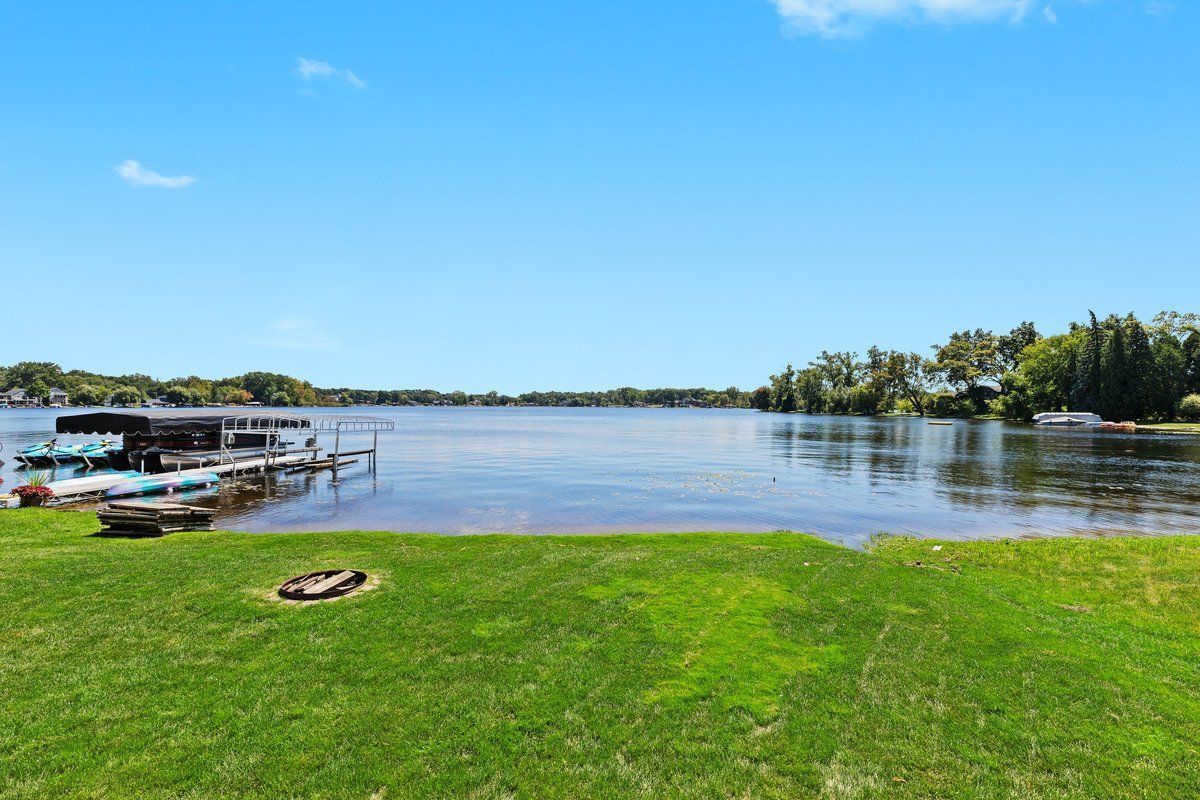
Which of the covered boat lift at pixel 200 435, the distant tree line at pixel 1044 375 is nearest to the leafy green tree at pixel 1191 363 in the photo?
the distant tree line at pixel 1044 375

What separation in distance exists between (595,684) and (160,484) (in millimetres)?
32017

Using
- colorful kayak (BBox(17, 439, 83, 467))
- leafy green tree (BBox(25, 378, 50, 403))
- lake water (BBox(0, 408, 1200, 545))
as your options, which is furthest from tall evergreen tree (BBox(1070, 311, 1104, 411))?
leafy green tree (BBox(25, 378, 50, 403))

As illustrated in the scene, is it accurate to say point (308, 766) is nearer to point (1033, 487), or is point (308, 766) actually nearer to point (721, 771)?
point (721, 771)

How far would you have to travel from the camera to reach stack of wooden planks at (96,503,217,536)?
1622 centimetres

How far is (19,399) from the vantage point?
19162 centimetres

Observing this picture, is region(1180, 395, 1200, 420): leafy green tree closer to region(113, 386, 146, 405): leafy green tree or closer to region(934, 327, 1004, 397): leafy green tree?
region(934, 327, 1004, 397): leafy green tree

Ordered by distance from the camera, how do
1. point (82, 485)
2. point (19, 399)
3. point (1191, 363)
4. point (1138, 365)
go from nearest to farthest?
1. point (82, 485)
2. point (1138, 365)
3. point (1191, 363)
4. point (19, 399)

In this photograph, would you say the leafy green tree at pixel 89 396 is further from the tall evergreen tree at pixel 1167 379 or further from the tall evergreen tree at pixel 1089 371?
the tall evergreen tree at pixel 1167 379

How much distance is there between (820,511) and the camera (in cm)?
2484

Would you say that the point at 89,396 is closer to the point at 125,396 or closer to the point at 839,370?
the point at 125,396

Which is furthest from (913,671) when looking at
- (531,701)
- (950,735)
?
(531,701)

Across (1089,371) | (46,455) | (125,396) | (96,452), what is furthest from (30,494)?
(125,396)

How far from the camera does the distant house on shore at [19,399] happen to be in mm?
190750

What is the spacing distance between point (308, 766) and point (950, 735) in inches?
245
